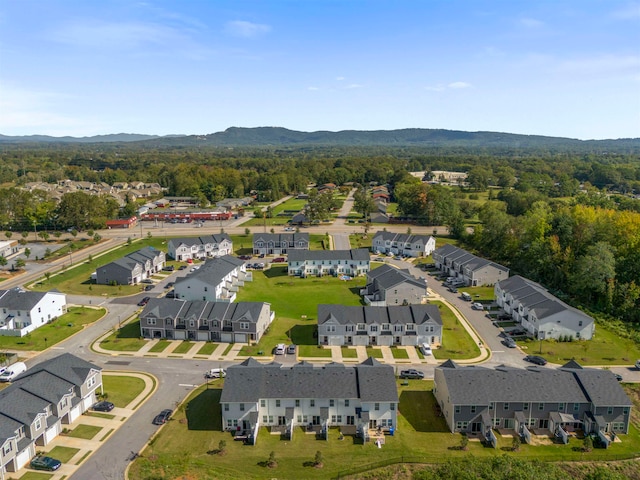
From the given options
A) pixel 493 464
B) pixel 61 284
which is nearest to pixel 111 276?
pixel 61 284

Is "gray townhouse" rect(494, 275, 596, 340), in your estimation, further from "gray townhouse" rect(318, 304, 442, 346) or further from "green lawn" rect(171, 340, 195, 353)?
"green lawn" rect(171, 340, 195, 353)

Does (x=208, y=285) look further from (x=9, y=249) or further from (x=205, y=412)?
(x=9, y=249)

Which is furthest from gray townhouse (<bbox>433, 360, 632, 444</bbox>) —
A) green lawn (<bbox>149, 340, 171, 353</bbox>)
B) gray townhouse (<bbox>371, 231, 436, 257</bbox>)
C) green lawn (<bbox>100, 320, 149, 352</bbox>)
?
gray townhouse (<bbox>371, 231, 436, 257</bbox>)

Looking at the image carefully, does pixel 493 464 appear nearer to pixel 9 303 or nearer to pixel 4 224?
pixel 9 303

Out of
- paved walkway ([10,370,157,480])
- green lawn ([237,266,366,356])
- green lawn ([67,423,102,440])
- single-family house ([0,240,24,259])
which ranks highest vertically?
single-family house ([0,240,24,259])

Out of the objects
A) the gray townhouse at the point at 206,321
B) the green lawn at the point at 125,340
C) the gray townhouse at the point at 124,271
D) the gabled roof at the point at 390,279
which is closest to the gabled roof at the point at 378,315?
the gray townhouse at the point at 206,321
